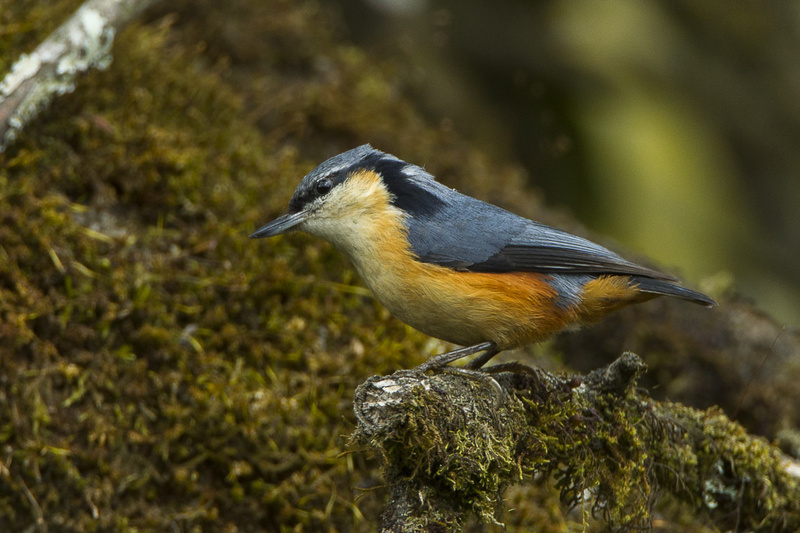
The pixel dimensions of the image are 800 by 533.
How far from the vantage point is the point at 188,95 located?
520 centimetres

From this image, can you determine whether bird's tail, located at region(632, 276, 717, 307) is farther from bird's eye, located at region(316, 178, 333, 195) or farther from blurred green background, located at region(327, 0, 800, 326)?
blurred green background, located at region(327, 0, 800, 326)

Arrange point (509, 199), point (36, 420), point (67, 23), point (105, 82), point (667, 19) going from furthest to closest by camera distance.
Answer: point (667, 19)
point (509, 199)
point (105, 82)
point (67, 23)
point (36, 420)

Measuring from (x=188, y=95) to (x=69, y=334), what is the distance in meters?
2.17

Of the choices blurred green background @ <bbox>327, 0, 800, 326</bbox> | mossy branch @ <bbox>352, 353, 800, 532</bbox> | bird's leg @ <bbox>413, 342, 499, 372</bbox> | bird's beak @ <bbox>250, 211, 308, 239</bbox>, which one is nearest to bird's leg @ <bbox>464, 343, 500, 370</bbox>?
bird's leg @ <bbox>413, 342, 499, 372</bbox>

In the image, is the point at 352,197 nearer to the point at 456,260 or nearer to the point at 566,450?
the point at 456,260

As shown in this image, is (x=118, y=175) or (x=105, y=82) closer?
(x=118, y=175)

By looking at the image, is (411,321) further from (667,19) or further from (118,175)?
(667,19)

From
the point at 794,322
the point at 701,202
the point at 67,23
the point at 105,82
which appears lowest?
the point at 794,322

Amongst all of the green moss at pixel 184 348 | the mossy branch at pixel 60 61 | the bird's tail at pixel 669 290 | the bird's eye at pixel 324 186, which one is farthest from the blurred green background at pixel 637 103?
the bird's eye at pixel 324 186

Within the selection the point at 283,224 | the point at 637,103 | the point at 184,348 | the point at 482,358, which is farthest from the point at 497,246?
the point at 637,103

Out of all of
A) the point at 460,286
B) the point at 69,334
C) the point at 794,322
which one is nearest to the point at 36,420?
the point at 69,334

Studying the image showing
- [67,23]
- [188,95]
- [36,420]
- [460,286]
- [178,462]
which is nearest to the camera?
[460,286]

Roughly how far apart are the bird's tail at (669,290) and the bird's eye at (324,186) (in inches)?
59.2

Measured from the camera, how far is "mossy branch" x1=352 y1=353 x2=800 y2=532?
Result: 2566 mm
